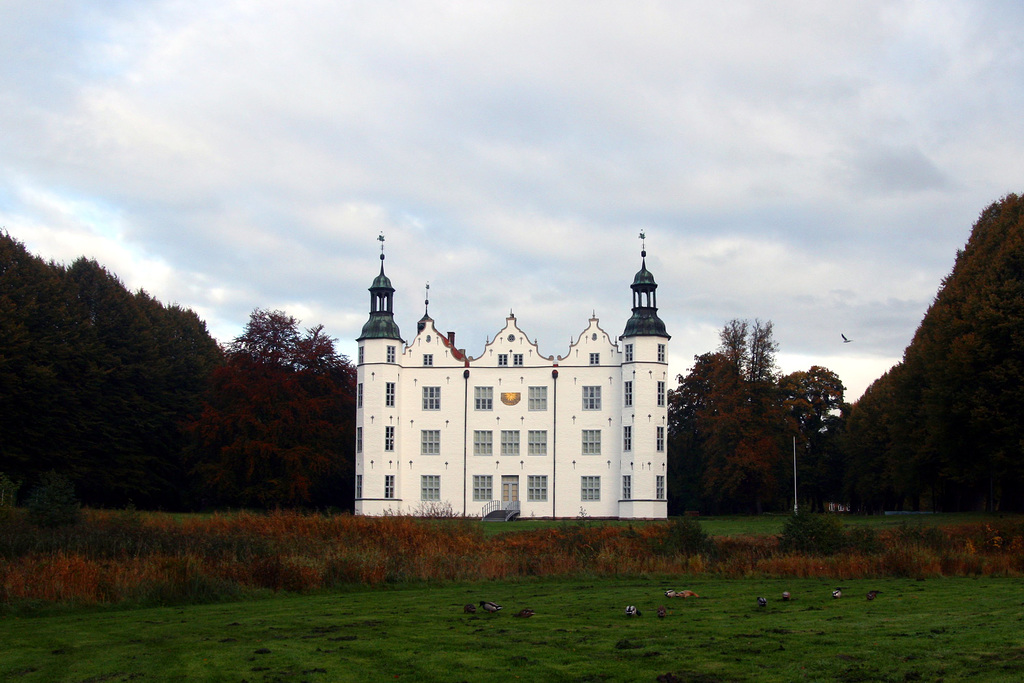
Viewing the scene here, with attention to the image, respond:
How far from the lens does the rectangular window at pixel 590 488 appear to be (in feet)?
168

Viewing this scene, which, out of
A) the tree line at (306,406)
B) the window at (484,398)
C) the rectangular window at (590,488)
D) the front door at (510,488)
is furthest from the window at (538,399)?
the tree line at (306,406)

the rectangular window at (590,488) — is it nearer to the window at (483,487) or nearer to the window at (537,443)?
the window at (537,443)

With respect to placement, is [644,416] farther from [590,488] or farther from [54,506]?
[54,506]

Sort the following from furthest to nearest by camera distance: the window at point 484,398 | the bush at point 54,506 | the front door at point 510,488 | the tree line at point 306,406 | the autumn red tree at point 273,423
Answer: the window at point 484,398, the front door at point 510,488, the autumn red tree at point 273,423, the tree line at point 306,406, the bush at point 54,506

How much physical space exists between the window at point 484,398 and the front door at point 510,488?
3.81m

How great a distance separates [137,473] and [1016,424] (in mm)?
39657

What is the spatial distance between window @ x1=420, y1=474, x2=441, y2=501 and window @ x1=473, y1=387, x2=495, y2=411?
172 inches

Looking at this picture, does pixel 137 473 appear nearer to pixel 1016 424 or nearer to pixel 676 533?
pixel 676 533

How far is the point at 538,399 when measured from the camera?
52.4 metres

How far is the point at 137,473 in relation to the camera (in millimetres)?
49281

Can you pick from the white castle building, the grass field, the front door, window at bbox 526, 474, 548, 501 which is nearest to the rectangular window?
the white castle building

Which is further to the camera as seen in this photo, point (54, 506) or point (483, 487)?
point (483, 487)

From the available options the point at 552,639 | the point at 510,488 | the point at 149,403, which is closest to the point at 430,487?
the point at 510,488

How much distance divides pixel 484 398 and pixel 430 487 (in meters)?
5.58
